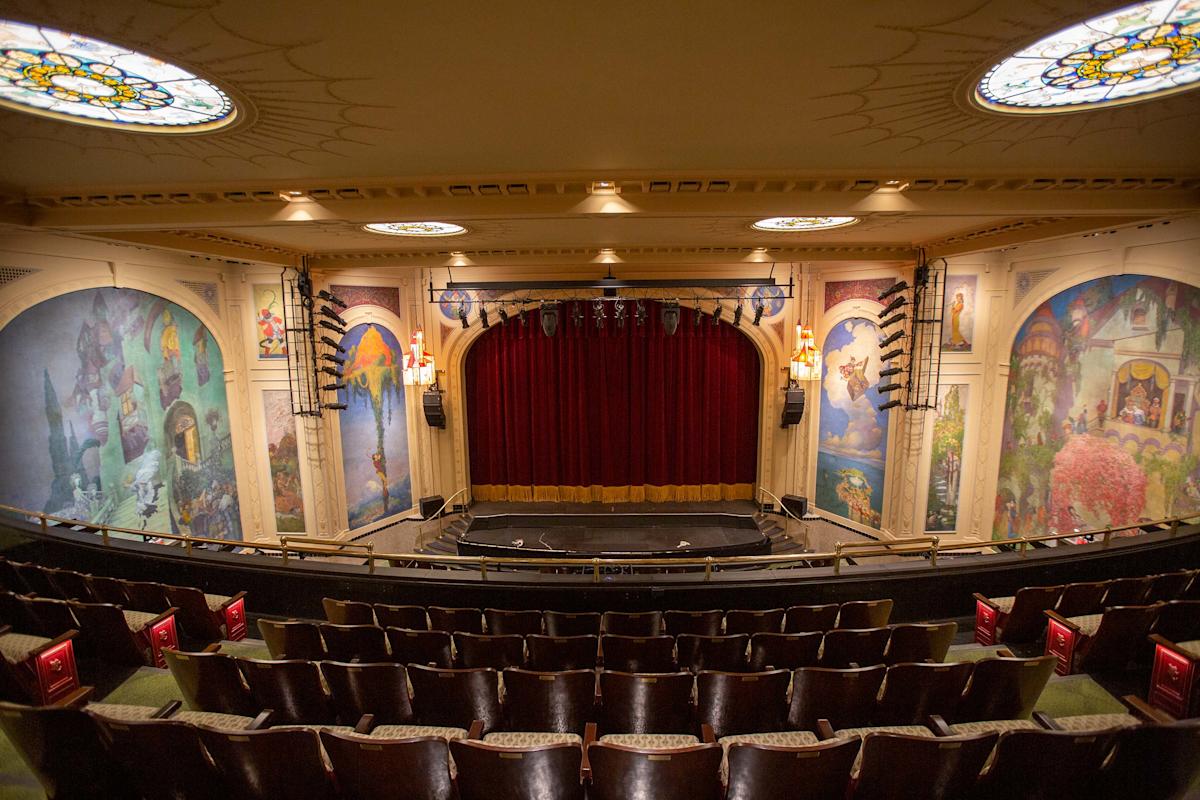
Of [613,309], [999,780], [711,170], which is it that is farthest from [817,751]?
[613,309]

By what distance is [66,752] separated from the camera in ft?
8.91

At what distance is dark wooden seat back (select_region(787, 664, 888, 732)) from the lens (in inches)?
132

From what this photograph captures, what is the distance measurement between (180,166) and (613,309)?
29.8ft

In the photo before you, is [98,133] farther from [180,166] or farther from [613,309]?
[613,309]

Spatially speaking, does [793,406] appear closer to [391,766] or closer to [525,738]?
[525,738]

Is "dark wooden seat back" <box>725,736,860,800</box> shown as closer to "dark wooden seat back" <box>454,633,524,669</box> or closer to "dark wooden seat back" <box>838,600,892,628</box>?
"dark wooden seat back" <box>454,633,524,669</box>

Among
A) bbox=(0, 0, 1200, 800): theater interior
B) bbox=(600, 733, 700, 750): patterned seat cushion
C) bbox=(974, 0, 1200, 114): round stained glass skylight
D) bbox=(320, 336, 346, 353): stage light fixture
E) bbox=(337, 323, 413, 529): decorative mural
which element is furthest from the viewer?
bbox=(337, 323, 413, 529): decorative mural

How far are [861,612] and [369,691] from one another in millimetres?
3937

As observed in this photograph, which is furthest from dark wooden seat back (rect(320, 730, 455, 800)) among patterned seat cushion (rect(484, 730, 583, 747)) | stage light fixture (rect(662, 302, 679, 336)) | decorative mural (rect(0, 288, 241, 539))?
stage light fixture (rect(662, 302, 679, 336))

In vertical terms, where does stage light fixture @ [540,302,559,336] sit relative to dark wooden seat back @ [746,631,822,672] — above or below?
above

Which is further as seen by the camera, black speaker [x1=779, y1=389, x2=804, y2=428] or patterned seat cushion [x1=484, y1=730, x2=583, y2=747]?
black speaker [x1=779, y1=389, x2=804, y2=428]

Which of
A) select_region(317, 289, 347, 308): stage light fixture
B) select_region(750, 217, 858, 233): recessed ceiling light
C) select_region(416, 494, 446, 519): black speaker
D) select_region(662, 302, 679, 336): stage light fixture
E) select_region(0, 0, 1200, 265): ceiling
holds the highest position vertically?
select_region(750, 217, 858, 233): recessed ceiling light

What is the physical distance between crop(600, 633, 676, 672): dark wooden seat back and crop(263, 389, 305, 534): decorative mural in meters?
9.40

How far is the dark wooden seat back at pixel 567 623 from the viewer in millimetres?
4617
